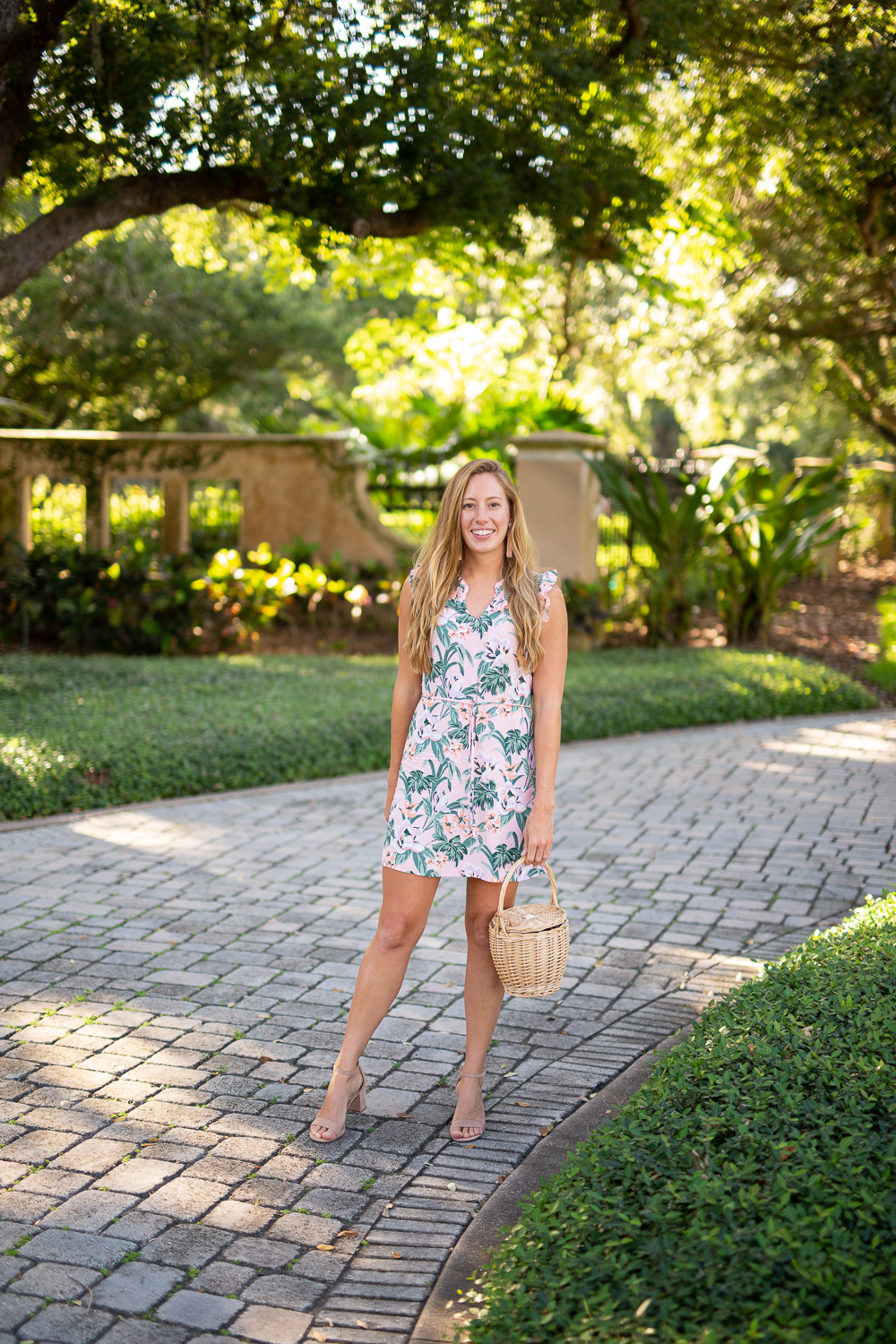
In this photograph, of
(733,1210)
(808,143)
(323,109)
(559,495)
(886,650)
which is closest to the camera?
(733,1210)

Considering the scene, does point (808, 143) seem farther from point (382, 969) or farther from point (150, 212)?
point (382, 969)

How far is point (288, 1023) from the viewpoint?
411 cm

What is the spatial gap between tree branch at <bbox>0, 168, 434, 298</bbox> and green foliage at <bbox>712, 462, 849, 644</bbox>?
4367 mm

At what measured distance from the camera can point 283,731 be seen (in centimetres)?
789

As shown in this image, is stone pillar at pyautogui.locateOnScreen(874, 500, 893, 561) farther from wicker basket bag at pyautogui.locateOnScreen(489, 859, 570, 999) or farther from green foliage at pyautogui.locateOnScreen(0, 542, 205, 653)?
wicker basket bag at pyautogui.locateOnScreen(489, 859, 570, 999)

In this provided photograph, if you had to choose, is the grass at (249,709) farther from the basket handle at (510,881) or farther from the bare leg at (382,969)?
the basket handle at (510,881)

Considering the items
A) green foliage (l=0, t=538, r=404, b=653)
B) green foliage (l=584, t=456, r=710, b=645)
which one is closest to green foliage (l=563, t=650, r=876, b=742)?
green foliage (l=584, t=456, r=710, b=645)

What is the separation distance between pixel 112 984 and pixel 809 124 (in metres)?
8.33

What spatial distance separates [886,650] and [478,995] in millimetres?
10289

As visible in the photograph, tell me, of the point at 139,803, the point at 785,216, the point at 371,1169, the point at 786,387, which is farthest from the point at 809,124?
the point at 786,387

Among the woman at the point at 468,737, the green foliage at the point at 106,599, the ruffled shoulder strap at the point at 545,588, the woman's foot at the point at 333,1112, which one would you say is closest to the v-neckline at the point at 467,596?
the woman at the point at 468,737

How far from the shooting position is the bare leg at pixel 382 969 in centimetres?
328

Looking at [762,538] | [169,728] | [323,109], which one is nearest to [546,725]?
[169,728]

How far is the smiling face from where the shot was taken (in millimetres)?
3301
